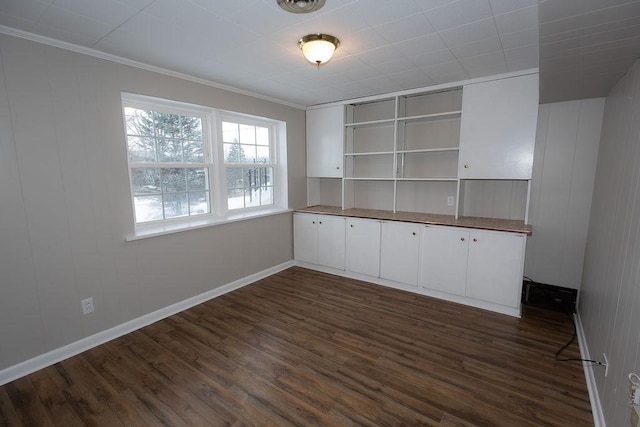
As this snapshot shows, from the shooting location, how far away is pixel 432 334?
265 centimetres

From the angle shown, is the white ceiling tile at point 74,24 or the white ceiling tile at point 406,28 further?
the white ceiling tile at point 406,28

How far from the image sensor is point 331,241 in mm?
4129

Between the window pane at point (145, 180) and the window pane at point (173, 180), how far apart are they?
61 mm

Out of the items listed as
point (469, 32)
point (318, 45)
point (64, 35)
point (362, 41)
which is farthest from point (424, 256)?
point (64, 35)

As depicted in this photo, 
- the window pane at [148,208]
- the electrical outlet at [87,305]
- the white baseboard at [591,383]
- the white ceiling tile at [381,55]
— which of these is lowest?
the white baseboard at [591,383]

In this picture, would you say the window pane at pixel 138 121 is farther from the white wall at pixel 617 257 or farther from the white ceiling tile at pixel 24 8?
the white wall at pixel 617 257

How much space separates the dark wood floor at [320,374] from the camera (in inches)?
70.4

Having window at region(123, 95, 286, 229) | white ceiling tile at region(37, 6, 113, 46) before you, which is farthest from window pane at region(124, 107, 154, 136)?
white ceiling tile at region(37, 6, 113, 46)

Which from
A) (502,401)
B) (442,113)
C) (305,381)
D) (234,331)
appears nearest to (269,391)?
(305,381)

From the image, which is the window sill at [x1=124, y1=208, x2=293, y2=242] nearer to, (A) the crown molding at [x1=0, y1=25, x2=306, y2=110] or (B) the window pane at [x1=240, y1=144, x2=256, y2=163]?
(B) the window pane at [x1=240, y1=144, x2=256, y2=163]

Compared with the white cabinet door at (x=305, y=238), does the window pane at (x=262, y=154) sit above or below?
above

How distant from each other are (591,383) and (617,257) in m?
0.87

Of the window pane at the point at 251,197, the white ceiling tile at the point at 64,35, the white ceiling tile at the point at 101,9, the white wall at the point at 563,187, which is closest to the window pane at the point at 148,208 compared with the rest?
the window pane at the point at 251,197

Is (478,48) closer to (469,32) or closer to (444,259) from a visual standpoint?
(469,32)
